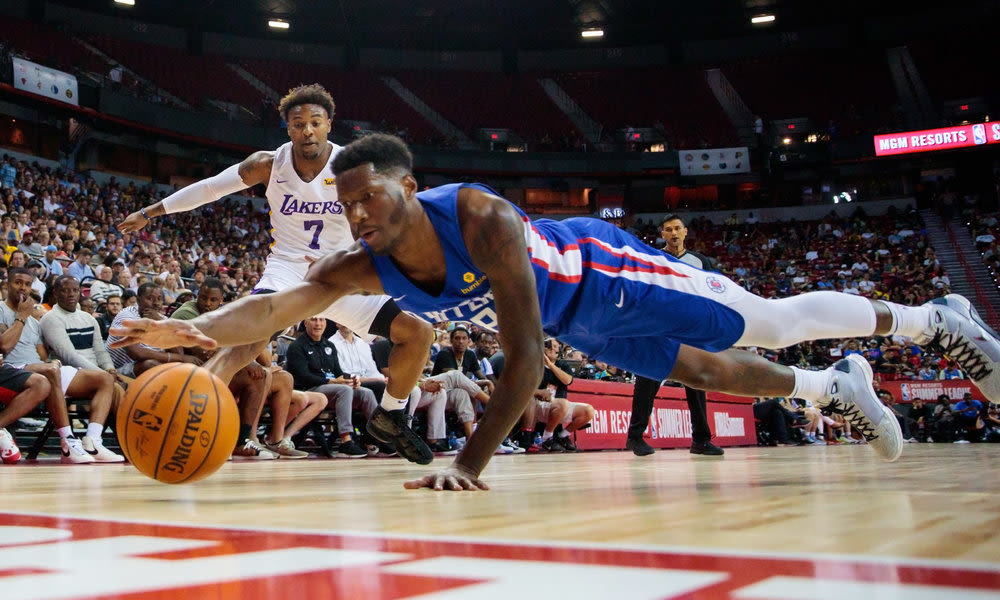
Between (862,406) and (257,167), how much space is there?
10.3 ft

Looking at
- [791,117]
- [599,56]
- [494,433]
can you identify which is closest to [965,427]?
[494,433]

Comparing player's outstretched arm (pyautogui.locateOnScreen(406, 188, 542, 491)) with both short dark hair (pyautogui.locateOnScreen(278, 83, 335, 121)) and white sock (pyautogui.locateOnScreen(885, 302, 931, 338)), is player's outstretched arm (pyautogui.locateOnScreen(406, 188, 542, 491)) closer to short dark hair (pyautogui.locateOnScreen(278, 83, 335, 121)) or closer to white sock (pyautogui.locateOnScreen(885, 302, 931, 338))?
white sock (pyautogui.locateOnScreen(885, 302, 931, 338))

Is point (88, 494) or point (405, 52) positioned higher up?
point (405, 52)

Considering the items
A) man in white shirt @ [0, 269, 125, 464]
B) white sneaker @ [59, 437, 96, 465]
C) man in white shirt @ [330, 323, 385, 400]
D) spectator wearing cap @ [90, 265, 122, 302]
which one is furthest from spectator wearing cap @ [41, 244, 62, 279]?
white sneaker @ [59, 437, 96, 465]

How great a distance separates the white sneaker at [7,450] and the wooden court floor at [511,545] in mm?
3316

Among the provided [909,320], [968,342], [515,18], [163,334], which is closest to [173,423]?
[163,334]

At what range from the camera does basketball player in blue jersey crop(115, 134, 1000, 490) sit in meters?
2.18

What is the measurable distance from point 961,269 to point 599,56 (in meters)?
15.0

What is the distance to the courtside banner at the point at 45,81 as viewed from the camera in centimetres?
1875

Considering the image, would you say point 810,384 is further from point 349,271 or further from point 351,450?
point 351,450

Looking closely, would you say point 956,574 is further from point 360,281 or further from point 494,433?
point 360,281

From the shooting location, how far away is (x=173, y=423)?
83.8 inches

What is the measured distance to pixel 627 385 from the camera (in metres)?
10.0

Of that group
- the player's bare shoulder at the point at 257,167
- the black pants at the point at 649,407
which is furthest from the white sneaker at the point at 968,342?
the player's bare shoulder at the point at 257,167
